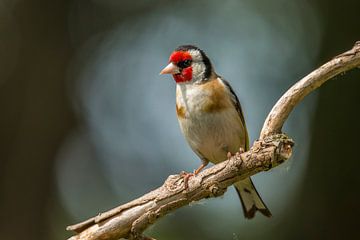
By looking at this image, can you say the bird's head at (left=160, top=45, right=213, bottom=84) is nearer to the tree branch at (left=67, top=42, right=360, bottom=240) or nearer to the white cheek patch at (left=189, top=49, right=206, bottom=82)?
the white cheek patch at (left=189, top=49, right=206, bottom=82)

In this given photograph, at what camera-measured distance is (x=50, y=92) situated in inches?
303

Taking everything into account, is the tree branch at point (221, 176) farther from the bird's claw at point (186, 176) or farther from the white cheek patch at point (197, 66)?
the white cheek patch at point (197, 66)

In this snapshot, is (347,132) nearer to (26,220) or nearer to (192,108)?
(192,108)

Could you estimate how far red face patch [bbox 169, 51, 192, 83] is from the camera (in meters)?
5.03

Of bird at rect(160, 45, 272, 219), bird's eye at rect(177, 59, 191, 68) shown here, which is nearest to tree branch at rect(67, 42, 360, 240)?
bird at rect(160, 45, 272, 219)

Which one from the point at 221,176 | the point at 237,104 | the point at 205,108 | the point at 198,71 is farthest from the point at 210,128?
the point at 221,176

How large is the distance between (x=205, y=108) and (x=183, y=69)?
16.1 inches

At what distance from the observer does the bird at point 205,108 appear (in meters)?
4.81

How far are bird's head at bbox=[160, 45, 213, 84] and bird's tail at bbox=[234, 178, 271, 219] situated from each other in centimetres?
86

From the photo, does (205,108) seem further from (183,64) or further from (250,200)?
→ (250,200)

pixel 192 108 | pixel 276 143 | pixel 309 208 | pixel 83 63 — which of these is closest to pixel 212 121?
pixel 192 108

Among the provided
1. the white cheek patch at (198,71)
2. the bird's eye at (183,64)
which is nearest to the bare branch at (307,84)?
the white cheek patch at (198,71)

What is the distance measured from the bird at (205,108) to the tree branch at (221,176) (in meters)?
0.69

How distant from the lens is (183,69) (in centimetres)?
505
